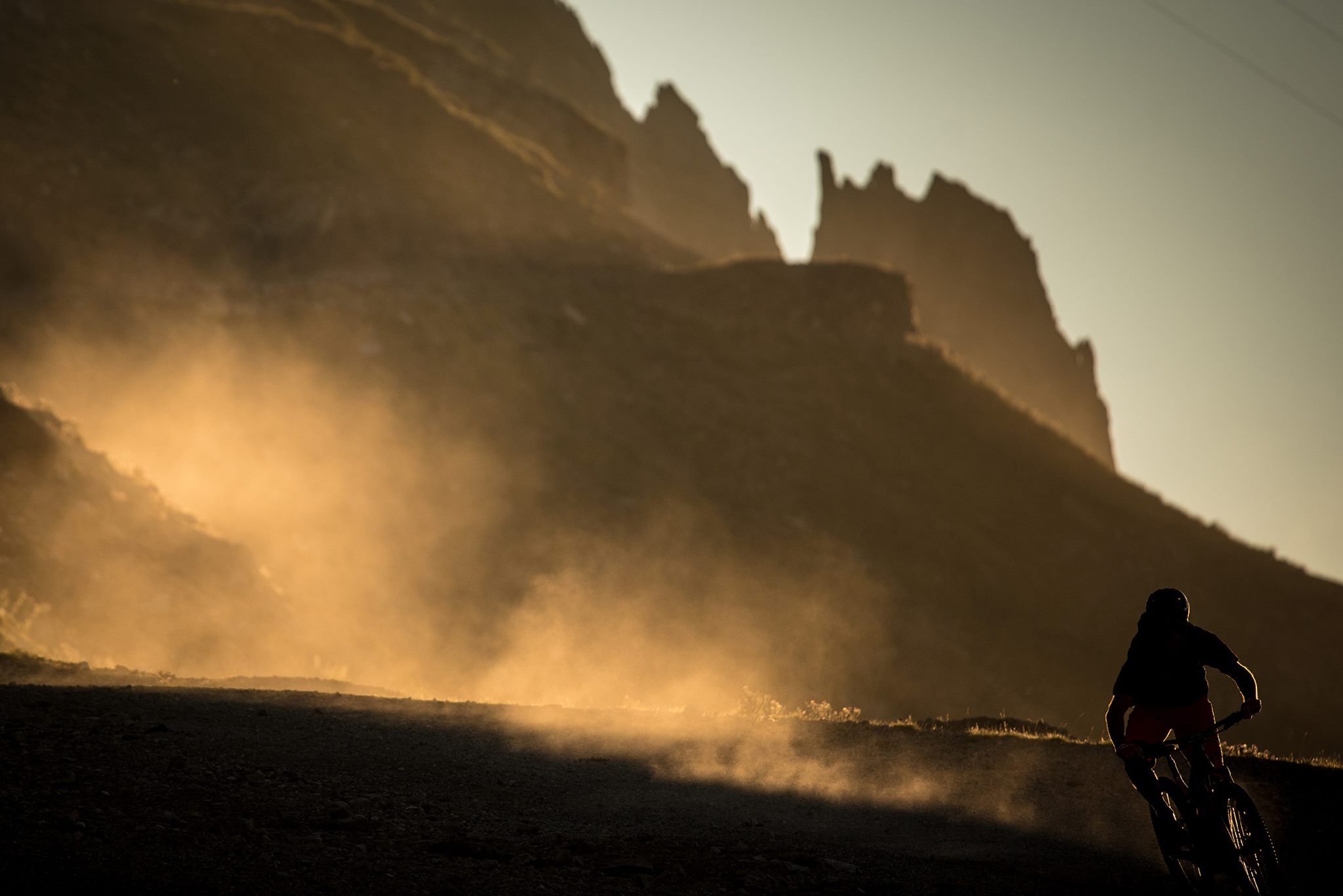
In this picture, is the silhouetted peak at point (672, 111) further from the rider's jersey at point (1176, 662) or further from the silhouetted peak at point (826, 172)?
the rider's jersey at point (1176, 662)

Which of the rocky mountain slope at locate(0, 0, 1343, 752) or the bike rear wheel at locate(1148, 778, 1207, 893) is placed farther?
the rocky mountain slope at locate(0, 0, 1343, 752)

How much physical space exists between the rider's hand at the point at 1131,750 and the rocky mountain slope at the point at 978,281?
402ft

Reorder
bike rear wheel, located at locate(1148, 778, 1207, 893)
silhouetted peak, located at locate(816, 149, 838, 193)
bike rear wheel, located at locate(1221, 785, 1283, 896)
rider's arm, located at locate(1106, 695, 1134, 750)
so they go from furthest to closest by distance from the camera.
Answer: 1. silhouetted peak, located at locate(816, 149, 838, 193)
2. rider's arm, located at locate(1106, 695, 1134, 750)
3. bike rear wheel, located at locate(1148, 778, 1207, 893)
4. bike rear wheel, located at locate(1221, 785, 1283, 896)

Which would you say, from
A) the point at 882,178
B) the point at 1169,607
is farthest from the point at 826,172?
the point at 1169,607

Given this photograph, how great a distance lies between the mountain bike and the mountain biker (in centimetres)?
10

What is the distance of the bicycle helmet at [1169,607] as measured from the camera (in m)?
6.27

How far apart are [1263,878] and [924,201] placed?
138444mm

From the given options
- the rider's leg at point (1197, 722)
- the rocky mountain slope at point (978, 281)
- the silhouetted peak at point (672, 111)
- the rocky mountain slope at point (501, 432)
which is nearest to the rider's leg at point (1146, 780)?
the rider's leg at point (1197, 722)

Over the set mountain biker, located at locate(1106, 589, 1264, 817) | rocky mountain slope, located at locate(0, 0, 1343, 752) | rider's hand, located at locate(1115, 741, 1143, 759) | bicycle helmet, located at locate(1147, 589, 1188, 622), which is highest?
rocky mountain slope, located at locate(0, 0, 1343, 752)

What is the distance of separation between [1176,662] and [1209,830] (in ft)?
3.63

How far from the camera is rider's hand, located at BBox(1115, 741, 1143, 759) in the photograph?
20.3ft

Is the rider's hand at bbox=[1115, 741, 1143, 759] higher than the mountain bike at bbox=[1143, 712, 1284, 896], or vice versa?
the rider's hand at bbox=[1115, 741, 1143, 759]

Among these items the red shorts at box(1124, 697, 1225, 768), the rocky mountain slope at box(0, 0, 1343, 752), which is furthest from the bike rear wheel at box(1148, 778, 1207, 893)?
the rocky mountain slope at box(0, 0, 1343, 752)

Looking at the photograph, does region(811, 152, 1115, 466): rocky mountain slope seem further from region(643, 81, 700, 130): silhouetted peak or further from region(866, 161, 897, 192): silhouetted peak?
region(643, 81, 700, 130): silhouetted peak
